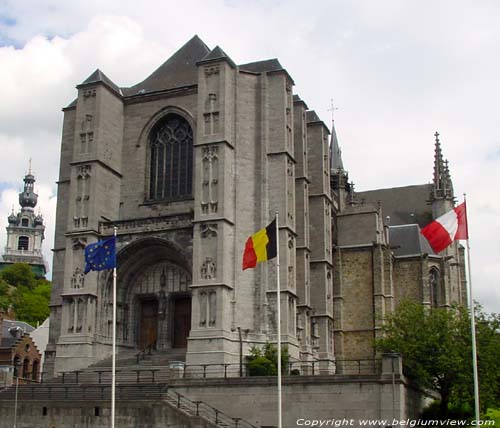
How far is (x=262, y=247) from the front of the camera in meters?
26.0

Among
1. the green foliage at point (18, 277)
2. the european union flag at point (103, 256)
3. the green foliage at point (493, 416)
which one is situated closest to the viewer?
the european union flag at point (103, 256)

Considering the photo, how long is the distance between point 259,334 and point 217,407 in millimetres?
7705

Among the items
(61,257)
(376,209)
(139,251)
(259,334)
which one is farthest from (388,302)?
(61,257)

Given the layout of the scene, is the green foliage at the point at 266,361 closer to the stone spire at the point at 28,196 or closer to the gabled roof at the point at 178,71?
the gabled roof at the point at 178,71

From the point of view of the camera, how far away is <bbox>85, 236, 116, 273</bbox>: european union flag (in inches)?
1058

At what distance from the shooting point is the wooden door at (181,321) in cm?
3922

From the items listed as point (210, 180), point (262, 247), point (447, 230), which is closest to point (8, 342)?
point (210, 180)

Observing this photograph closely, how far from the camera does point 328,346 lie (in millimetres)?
43625

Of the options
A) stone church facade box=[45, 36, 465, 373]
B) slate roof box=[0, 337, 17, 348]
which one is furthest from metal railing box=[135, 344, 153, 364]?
slate roof box=[0, 337, 17, 348]

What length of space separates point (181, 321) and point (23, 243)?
97.6 m

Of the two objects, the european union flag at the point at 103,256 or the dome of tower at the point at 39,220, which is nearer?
the european union flag at the point at 103,256

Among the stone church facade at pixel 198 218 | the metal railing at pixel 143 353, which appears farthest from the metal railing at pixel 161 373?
the metal railing at pixel 143 353

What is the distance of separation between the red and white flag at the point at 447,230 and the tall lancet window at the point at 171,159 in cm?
2026

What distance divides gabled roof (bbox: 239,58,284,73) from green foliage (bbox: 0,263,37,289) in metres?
74.5
